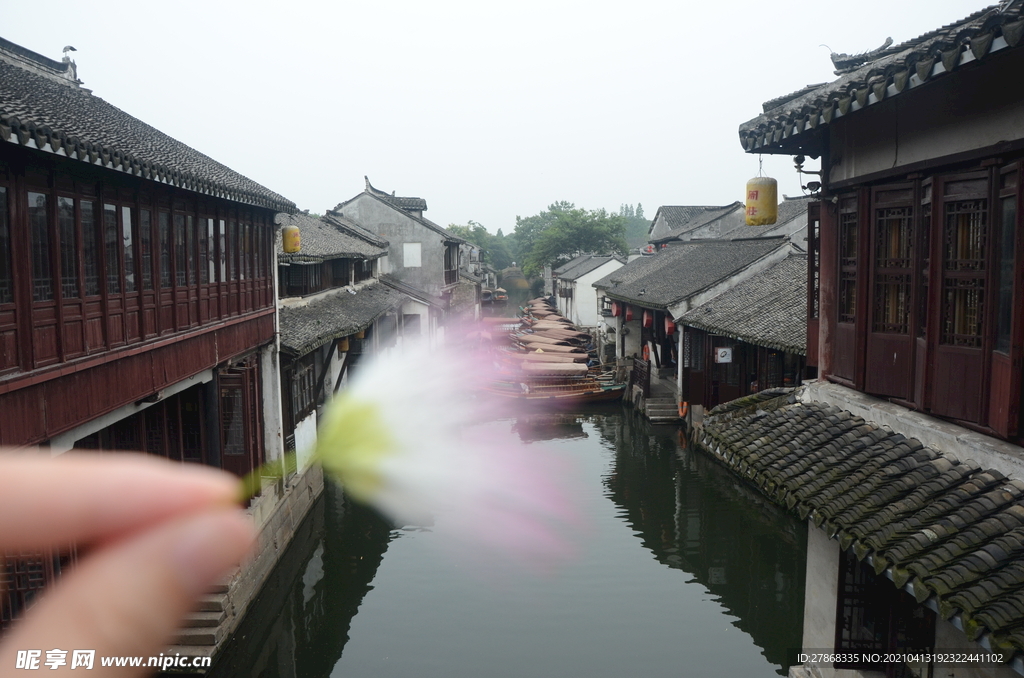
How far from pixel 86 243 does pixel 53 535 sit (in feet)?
26.4

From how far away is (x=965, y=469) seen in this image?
5.02 m

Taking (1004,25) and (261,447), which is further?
(261,447)

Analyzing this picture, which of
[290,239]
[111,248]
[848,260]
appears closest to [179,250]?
[111,248]

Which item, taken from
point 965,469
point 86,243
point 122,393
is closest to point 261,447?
point 122,393

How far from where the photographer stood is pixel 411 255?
37031 mm

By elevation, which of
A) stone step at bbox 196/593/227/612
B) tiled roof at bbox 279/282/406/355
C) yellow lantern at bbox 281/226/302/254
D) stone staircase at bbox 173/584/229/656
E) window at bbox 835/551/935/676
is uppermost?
yellow lantern at bbox 281/226/302/254

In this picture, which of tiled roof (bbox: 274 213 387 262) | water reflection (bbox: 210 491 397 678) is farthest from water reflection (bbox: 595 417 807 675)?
tiled roof (bbox: 274 213 387 262)

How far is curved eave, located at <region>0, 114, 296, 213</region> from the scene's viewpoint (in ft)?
18.6

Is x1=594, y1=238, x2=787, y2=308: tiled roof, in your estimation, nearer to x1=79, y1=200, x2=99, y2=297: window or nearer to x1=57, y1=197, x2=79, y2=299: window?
x1=79, y1=200, x2=99, y2=297: window

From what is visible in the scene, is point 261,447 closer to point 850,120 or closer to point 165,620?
point 850,120

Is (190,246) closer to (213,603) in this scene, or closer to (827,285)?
(213,603)

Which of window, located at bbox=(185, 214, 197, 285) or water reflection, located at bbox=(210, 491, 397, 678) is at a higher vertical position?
window, located at bbox=(185, 214, 197, 285)

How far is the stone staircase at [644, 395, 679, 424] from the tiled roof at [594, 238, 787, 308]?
333cm

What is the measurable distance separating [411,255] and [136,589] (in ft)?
120
